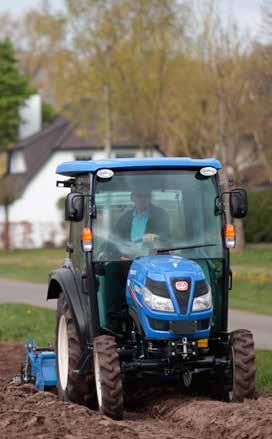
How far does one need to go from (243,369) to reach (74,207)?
2.09 metres

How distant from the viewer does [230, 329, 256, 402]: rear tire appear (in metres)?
9.95

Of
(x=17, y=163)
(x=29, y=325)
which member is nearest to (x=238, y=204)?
(x=29, y=325)

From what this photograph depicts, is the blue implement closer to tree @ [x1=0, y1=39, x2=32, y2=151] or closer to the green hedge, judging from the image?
the green hedge

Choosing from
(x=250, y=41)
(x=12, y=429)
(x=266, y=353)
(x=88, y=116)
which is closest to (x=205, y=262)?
(x=12, y=429)

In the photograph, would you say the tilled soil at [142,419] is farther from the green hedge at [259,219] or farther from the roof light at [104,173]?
the green hedge at [259,219]

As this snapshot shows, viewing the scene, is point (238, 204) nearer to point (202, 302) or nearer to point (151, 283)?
point (202, 302)

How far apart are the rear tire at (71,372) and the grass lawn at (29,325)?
10.3 ft

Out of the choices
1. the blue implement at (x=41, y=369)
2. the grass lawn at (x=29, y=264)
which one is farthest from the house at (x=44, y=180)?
the blue implement at (x=41, y=369)

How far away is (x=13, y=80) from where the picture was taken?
67.6 metres

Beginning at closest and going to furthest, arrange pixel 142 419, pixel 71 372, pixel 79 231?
pixel 142 419, pixel 71 372, pixel 79 231

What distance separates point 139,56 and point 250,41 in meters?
7.15

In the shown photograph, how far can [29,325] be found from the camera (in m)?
18.6

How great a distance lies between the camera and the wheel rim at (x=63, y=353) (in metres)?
11.0

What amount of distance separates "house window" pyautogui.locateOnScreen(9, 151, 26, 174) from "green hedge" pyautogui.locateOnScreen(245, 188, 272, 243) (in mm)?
22116
